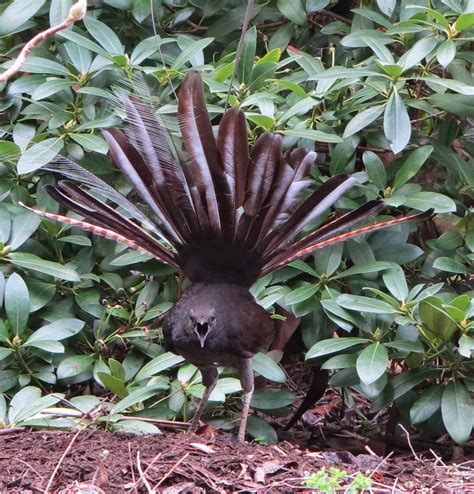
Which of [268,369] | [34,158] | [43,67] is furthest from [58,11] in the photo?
[268,369]

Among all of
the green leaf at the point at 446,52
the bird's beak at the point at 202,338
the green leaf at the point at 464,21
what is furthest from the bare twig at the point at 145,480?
the green leaf at the point at 464,21

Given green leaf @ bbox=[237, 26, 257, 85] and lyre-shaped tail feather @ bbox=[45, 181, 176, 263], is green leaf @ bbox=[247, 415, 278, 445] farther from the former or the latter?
green leaf @ bbox=[237, 26, 257, 85]

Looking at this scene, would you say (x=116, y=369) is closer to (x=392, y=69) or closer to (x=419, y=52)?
(x=392, y=69)

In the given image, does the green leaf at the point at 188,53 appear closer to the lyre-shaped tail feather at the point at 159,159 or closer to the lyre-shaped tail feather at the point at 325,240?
the lyre-shaped tail feather at the point at 159,159

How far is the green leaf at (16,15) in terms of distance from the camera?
4730 mm

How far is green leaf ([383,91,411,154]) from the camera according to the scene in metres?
4.34

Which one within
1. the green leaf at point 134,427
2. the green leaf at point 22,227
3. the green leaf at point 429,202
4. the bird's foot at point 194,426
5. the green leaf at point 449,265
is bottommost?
the bird's foot at point 194,426

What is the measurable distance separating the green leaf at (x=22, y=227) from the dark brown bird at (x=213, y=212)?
1.68 feet

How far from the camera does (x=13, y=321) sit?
4430mm

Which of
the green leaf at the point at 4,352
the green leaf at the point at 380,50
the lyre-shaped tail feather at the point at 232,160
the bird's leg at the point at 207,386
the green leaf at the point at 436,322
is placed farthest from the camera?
the green leaf at the point at 380,50

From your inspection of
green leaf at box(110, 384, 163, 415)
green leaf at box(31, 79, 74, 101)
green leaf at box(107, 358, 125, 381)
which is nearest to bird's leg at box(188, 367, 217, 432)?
green leaf at box(110, 384, 163, 415)

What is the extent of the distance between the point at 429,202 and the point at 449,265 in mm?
352

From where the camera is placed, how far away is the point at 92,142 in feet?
14.9

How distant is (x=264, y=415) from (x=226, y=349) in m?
1.36
